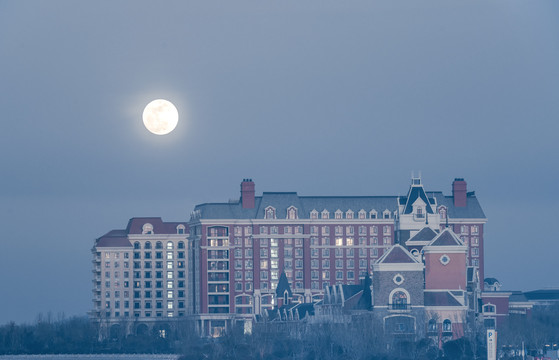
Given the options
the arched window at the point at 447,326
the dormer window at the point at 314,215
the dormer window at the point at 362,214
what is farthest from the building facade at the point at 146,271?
the arched window at the point at 447,326

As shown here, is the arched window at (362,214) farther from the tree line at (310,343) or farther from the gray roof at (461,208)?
the tree line at (310,343)

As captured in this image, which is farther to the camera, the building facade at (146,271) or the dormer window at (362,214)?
the building facade at (146,271)

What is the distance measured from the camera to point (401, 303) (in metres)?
122

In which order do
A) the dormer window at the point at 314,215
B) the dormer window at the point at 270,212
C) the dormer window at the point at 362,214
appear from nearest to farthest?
the dormer window at the point at 270,212
the dormer window at the point at 314,215
the dormer window at the point at 362,214

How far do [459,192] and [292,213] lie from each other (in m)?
23.6

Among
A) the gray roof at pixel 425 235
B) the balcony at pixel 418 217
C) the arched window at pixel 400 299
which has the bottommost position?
the arched window at pixel 400 299

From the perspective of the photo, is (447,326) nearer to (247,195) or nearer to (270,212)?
(270,212)

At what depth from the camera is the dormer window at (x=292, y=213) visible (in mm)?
183000

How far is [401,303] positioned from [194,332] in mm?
46380

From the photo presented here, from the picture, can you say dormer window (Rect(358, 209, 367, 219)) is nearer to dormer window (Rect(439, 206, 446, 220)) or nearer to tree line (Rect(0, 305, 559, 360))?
dormer window (Rect(439, 206, 446, 220))

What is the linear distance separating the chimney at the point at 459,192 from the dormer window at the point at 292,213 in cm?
2242

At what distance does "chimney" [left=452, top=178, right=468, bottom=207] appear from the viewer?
188 metres

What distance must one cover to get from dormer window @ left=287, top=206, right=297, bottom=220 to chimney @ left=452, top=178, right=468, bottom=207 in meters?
22.4

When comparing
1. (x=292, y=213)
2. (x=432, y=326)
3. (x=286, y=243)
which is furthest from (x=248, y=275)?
(x=432, y=326)
